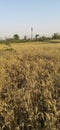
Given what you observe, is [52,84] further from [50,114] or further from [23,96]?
[50,114]

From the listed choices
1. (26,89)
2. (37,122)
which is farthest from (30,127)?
(26,89)

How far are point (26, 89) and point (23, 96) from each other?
42 centimetres

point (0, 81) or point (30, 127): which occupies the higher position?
point (0, 81)

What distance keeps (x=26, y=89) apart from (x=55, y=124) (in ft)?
3.94

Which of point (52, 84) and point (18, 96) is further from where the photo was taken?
point (52, 84)

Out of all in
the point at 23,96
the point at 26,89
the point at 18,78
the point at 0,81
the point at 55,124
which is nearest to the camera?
the point at 55,124

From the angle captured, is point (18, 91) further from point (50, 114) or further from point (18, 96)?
point (50, 114)

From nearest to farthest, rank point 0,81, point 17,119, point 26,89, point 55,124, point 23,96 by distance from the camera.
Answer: point 55,124, point 17,119, point 23,96, point 26,89, point 0,81

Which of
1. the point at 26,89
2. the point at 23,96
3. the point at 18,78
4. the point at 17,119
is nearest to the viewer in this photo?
the point at 17,119

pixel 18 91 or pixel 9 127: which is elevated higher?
pixel 18 91

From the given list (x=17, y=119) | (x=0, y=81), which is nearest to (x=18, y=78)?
(x=0, y=81)

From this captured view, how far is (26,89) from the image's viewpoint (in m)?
4.96

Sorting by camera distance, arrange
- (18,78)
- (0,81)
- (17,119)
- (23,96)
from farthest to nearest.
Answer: (18,78) < (0,81) < (23,96) < (17,119)

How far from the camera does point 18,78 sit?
6020mm
